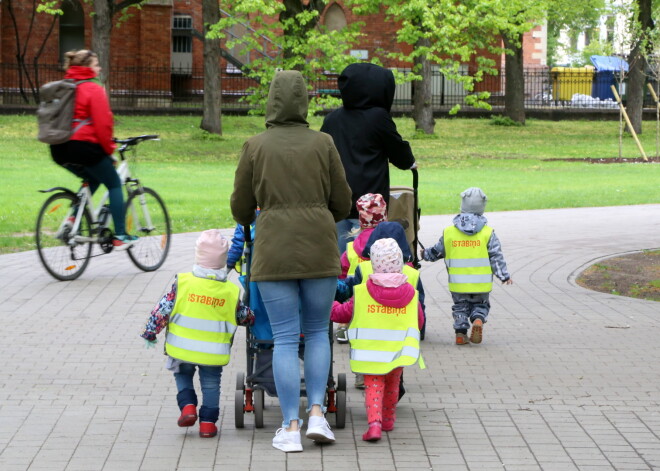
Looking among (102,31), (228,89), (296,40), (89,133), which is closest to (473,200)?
(89,133)

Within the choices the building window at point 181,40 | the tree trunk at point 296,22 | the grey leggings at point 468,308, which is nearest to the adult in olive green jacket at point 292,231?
the grey leggings at point 468,308

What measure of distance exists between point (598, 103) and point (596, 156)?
46.6 feet

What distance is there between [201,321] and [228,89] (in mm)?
38945

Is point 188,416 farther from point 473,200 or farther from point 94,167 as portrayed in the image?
point 94,167

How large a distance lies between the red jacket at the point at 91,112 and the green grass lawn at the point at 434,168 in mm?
3390

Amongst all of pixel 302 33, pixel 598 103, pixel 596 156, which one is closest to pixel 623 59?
pixel 596 156

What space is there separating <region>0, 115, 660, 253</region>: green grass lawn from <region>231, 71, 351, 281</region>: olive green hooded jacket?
8113 mm

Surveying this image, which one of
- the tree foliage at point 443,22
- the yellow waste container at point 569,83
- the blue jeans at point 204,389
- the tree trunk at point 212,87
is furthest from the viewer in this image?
the yellow waste container at point 569,83

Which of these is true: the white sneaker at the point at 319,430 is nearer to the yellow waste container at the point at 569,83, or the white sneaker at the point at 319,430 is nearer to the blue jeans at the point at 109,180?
the blue jeans at the point at 109,180

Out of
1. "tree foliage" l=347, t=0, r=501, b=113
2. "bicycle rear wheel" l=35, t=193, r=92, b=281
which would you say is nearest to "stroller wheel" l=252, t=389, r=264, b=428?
"bicycle rear wheel" l=35, t=193, r=92, b=281

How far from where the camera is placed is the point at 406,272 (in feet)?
20.9

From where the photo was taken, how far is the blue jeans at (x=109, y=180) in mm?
10391

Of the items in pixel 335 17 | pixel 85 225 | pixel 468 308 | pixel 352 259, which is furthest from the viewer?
pixel 335 17

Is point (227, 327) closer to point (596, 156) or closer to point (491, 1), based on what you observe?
point (491, 1)
